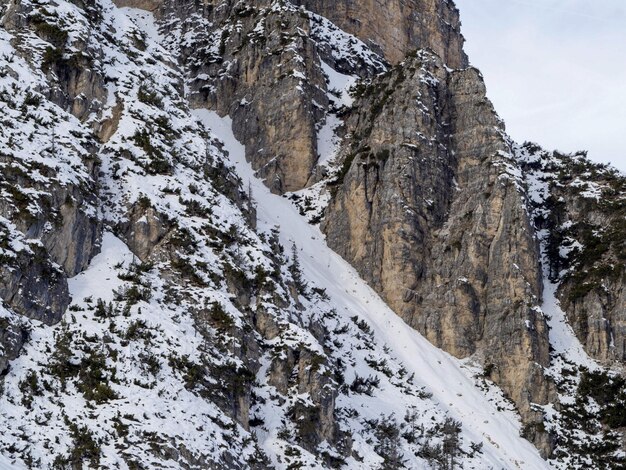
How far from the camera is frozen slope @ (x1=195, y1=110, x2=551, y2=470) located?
5041 cm

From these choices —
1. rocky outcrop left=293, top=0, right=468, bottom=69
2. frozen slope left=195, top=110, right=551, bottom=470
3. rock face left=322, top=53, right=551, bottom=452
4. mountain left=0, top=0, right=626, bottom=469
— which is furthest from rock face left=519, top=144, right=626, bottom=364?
rocky outcrop left=293, top=0, right=468, bottom=69

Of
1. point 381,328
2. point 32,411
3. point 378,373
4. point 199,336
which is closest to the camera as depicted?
point 32,411

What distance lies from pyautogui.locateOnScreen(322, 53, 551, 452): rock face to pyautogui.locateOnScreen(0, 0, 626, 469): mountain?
17 centimetres

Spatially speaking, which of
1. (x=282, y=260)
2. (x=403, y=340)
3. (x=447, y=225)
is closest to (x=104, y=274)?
(x=282, y=260)

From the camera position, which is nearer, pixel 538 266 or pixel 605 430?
pixel 605 430

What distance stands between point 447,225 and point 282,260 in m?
16.0

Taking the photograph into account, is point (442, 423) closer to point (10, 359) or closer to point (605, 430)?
point (605, 430)

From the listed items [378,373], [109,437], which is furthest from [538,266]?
[109,437]

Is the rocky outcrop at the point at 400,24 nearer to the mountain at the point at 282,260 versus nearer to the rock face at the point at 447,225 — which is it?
the mountain at the point at 282,260

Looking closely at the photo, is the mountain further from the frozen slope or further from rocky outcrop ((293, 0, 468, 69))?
rocky outcrop ((293, 0, 468, 69))

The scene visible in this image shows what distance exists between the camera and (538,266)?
2392 inches

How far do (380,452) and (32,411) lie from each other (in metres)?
18.7

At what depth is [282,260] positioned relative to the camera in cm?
5353

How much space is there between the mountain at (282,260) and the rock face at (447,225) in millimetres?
173
